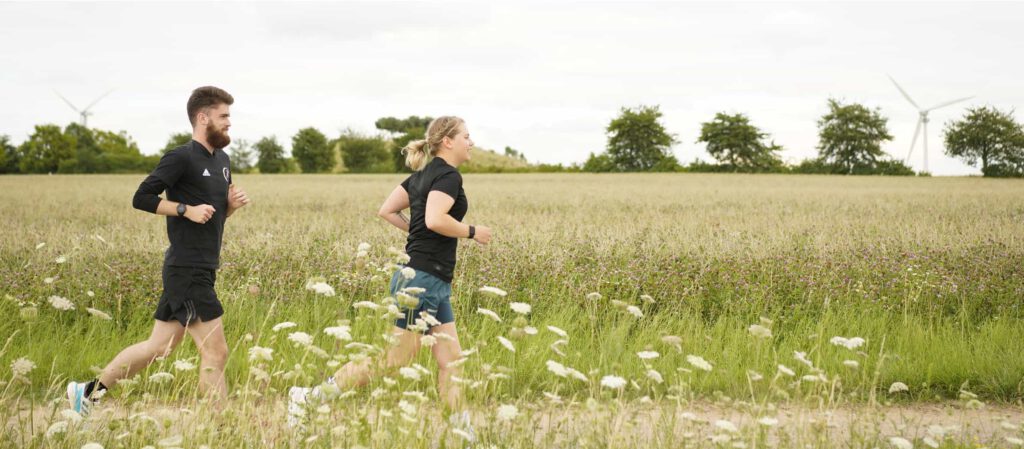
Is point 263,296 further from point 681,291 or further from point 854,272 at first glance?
point 854,272

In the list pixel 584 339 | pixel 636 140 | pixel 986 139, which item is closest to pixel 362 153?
pixel 636 140

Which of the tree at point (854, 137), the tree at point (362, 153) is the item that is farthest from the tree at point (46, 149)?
the tree at point (854, 137)

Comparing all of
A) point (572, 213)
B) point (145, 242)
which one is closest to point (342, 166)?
point (572, 213)

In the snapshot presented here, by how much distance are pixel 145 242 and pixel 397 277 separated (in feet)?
29.2

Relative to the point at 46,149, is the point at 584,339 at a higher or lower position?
lower

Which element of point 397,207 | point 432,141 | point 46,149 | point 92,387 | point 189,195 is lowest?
point 92,387

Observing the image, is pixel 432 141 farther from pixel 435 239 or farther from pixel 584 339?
pixel 584 339

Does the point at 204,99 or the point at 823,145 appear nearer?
the point at 204,99

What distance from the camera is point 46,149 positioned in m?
98.4

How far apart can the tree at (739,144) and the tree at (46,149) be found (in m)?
79.8

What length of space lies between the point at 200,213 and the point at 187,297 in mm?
510

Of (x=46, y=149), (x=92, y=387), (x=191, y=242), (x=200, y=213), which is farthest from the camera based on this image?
(x=46, y=149)

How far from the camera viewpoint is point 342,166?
317 ft

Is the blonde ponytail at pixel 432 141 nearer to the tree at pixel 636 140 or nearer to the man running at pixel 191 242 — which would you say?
the man running at pixel 191 242
